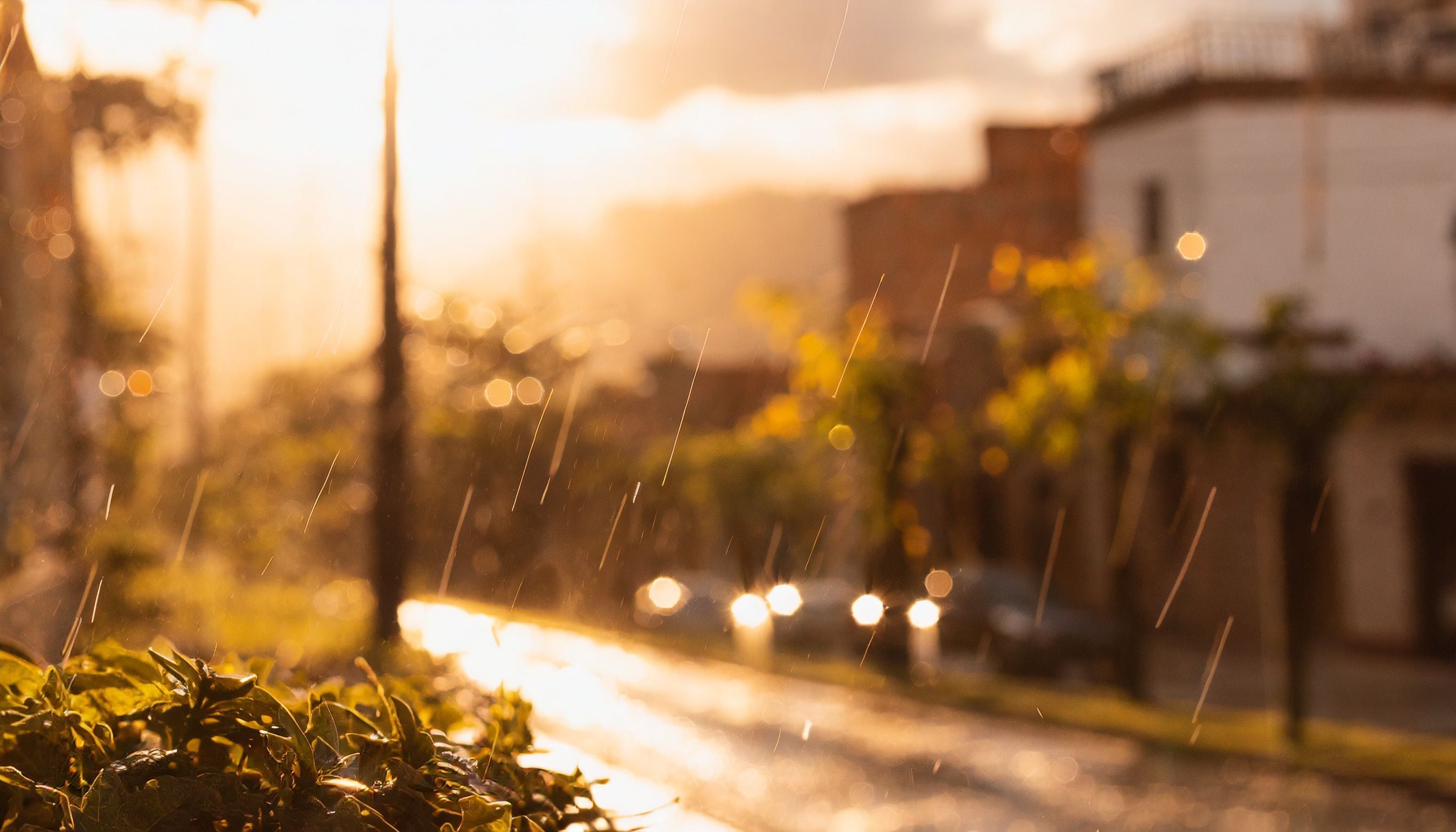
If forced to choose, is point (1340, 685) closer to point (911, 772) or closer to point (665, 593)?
point (911, 772)

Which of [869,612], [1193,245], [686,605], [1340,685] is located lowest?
[686,605]

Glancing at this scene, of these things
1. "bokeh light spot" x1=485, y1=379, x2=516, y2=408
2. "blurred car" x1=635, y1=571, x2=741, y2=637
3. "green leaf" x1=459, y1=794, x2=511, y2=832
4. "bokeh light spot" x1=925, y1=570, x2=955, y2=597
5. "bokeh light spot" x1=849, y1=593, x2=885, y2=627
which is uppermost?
"bokeh light spot" x1=485, y1=379, x2=516, y2=408

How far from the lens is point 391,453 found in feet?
22.4

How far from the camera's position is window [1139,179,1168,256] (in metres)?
26.8

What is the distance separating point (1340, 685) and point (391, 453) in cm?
1604

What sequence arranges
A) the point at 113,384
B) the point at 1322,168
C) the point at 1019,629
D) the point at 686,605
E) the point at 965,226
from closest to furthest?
the point at 113,384 → the point at 1019,629 → the point at 1322,168 → the point at 686,605 → the point at 965,226

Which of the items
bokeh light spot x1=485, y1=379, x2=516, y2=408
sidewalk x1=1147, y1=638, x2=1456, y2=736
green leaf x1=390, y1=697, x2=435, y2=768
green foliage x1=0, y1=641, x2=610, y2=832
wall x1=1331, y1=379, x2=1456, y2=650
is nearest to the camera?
green foliage x1=0, y1=641, x2=610, y2=832

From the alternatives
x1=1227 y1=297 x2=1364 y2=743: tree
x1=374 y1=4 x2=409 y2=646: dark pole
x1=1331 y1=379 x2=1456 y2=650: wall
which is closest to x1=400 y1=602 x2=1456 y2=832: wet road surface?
x1=374 y1=4 x2=409 y2=646: dark pole

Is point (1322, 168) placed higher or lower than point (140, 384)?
higher

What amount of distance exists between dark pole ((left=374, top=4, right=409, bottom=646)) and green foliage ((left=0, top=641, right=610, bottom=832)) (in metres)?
3.63

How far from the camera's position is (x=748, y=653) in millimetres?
21547

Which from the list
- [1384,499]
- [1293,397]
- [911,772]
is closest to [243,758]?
[911,772]

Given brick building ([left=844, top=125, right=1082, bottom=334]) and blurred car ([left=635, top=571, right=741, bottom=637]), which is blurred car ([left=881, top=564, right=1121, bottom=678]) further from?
brick building ([left=844, top=125, right=1082, bottom=334])

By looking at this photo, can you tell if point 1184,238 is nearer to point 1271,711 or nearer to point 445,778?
point 1271,711
